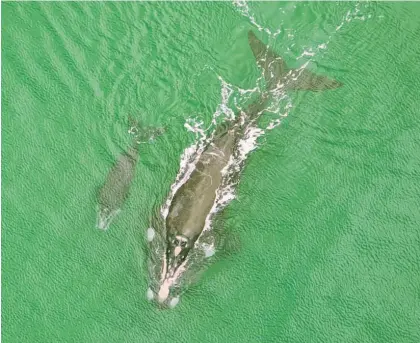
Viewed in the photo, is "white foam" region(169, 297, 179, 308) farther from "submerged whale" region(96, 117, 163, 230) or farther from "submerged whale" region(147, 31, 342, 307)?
"submerged whale" region(96, 117, 163, 230)

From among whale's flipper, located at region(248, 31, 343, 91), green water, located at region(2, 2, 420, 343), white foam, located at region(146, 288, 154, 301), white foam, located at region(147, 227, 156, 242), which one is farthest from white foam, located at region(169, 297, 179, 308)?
whale's flipper, located at region(248, 31, 343, 91)

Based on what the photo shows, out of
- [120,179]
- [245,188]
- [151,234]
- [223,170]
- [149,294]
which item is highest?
[223,170]

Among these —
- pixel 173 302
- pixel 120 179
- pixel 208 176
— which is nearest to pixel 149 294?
pixel 173 302

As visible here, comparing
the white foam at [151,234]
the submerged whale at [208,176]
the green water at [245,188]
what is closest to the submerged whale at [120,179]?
the green water at [245,188]

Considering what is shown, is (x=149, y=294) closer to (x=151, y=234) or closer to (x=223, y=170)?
(x=151, y=234)

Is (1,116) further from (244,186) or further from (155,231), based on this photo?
(244,186)

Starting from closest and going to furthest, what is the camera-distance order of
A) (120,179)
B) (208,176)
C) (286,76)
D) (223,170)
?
(208,176) → (223,170) → (286,76) → (120,179)

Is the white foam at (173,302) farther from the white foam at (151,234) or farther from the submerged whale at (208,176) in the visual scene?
the white foam at (151,234)
